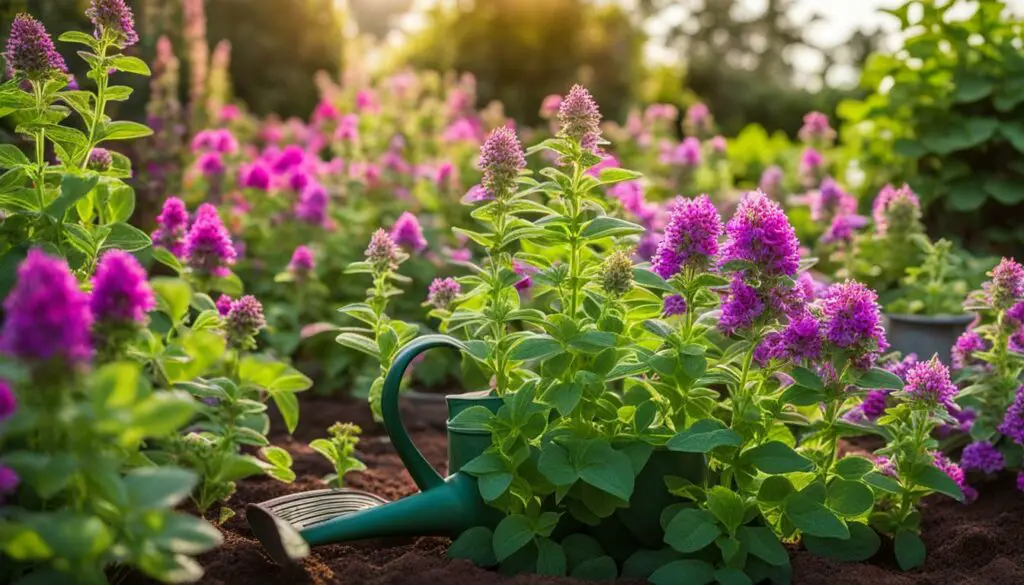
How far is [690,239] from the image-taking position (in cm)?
231

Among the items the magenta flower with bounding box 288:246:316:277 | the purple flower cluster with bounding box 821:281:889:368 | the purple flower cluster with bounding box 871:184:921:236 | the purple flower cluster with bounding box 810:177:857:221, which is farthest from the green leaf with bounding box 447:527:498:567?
the purple flower cluster with bounding box 810:177:857:221

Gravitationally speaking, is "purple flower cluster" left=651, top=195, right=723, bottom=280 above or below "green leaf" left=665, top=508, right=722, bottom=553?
above

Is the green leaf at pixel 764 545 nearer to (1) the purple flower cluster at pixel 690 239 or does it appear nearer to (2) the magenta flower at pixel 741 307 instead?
(2) the magenta flower at pixel 741 307

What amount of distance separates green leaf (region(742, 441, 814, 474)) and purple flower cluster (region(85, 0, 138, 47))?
1650 millimetres

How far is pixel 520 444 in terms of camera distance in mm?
2439

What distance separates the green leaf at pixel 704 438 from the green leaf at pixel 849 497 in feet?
1.02

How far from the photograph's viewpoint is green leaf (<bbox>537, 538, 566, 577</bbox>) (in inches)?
95.3

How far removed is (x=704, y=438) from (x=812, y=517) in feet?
1.10

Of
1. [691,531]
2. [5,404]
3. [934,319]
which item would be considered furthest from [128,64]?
[934,319]

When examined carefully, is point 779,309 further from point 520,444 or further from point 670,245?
→ point 520,444

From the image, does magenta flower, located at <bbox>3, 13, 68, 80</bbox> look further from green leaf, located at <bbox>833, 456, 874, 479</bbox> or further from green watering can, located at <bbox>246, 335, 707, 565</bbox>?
green leaf, located at <bbox>833, 456, 874, 479</bbox>

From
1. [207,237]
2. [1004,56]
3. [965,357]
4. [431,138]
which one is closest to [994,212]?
[1004,56]

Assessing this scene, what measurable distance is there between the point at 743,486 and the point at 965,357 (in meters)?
1.16

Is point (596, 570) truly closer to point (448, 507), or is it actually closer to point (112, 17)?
point (448, 507)
